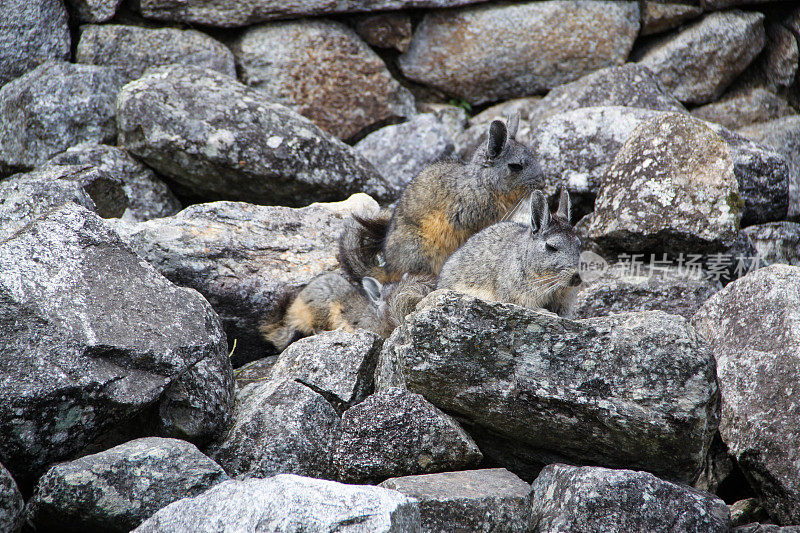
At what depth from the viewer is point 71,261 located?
4922 millimetres

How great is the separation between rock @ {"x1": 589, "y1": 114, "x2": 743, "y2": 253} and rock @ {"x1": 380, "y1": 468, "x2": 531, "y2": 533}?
10.2 feet

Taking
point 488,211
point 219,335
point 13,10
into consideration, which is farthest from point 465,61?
point 219,335

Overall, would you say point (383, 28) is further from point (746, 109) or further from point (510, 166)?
point (746, 109)

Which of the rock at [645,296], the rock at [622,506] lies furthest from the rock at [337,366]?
the rock at [645,296]

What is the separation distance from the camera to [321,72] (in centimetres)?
1005

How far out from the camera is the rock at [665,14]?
33.5ft

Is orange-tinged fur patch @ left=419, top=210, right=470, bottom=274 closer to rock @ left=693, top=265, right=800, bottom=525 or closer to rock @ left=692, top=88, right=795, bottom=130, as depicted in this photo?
rock @ left=693, top=265, right=800, bottom=525

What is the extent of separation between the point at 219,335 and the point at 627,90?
6.07 metres

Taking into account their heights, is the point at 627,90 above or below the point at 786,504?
above

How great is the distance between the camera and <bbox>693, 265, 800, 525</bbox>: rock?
4906mm

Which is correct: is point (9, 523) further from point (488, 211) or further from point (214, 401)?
point (488, 211)

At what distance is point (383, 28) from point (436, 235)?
3997 mm

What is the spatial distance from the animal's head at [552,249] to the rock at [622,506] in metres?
1.93

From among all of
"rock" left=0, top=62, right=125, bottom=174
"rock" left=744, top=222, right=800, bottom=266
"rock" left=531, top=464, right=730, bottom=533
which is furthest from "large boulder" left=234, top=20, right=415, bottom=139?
"rock" left=531, top=464, right=730, bottom=533
